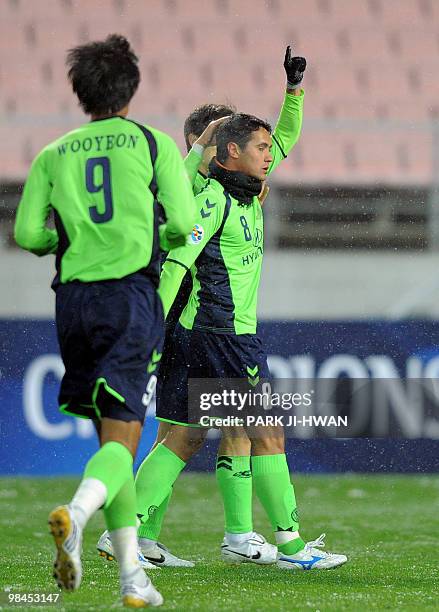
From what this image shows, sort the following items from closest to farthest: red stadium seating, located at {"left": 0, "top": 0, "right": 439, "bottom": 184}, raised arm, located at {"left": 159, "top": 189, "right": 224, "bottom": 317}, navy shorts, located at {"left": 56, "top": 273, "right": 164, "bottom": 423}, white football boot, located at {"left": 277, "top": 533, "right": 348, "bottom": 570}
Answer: navy shorts, located at {"left": 56, "top": 273, "right": 164, "bottom": 423}, raised arm, located at {"left": 159, "top": 189, "right": 224, "bottom": 317}, white football boot, located at {"left": 277, "top": 533, "right": 348, "bottom": 570}, red stadium seating, located at {"left": 0, "top": 0, "right": 439, "bottom": 184}

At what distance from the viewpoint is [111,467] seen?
3334 millimetres

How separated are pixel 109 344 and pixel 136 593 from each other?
2.35 ft

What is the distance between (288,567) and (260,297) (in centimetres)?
485

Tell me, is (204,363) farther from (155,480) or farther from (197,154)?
(197,154)

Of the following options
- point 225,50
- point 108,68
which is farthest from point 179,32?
point 108,68

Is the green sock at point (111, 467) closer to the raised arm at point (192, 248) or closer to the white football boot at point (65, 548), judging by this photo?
the white football boot at point (65, 548)

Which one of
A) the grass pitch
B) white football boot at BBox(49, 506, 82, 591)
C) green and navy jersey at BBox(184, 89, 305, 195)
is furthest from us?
green and navy jersey at BBox(184, 89, 305, 195)

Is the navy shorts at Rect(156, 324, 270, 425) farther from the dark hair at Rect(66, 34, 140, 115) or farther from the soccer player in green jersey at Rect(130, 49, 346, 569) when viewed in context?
the dark hair at Rect(66, 34, 140, 115)

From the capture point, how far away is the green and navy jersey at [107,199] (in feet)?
11.4

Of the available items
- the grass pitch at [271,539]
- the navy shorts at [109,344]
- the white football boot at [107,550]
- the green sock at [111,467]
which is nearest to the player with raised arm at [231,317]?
the white football boot at [107,550]

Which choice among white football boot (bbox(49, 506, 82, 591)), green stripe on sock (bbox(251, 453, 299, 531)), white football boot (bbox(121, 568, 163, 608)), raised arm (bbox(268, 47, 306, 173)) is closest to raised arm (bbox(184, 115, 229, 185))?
raised arm (bbox(268, 47, 306, 173))

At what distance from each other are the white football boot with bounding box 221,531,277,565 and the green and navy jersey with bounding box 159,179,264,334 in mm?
859

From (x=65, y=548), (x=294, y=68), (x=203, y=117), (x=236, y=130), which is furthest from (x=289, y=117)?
(x=65, y=548)

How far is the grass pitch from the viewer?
3.78 metres
